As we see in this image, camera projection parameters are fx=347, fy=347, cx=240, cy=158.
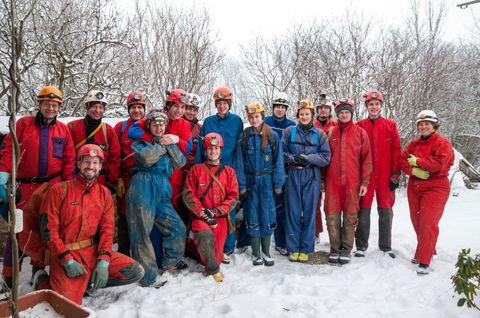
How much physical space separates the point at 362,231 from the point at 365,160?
1024 mm

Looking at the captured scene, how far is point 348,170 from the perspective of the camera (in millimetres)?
4699

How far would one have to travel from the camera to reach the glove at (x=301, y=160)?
15.2 ft

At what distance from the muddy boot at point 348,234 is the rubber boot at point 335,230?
7cm

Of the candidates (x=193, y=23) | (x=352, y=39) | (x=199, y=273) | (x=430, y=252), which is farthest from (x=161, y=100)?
(x=430, y=252)

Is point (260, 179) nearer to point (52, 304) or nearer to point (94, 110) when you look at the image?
point (94, 110)

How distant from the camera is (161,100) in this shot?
10.3 metres

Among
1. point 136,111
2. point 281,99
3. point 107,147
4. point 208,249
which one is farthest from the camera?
point 281,99

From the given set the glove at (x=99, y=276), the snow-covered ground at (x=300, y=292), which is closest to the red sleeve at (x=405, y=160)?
the snow-covered ground at (x=300, y=292)

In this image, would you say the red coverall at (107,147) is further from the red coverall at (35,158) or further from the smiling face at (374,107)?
the smiling face at (374,107)

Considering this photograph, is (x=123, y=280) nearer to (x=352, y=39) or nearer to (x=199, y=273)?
(x=199, y=273)

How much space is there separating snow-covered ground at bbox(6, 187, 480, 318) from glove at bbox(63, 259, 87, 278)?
49cm

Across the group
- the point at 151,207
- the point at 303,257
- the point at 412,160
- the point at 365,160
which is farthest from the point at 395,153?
the point at 151,207

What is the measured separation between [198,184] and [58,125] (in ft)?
5.80

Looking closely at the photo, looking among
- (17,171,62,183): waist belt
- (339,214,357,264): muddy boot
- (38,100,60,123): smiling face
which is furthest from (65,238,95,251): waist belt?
(339,214,357,264): muddy boot
